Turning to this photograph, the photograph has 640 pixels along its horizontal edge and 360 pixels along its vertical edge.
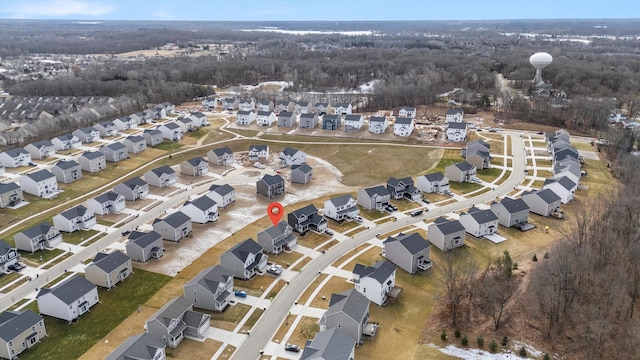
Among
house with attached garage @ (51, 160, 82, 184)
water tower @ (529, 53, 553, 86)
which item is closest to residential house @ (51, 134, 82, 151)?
house with attached garage @ (51, 160, 82, 184)

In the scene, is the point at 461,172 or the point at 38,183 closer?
the point at 38,183

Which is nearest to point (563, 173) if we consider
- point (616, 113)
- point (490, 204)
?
point (490, 204)

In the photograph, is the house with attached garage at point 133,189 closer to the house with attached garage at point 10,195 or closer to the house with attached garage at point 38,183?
the house with attached garage at point 38,183

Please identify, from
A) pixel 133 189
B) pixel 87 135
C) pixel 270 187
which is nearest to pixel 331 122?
pixel 270 187

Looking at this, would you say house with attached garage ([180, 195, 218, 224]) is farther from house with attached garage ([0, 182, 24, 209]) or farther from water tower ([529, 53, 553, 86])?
water tower ([529, 53, 553, 86])

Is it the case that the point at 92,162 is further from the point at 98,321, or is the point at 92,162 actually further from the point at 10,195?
the point at 98,321

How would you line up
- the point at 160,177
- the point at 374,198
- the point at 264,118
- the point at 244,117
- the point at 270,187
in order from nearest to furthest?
the point at 374,198
the point at 270,187
the point at 160,177
the point at 264,118
the point at 244,117

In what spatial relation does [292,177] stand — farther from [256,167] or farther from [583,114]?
[583,114]
